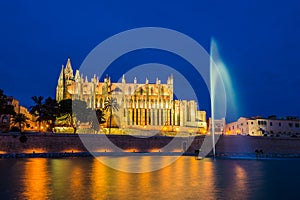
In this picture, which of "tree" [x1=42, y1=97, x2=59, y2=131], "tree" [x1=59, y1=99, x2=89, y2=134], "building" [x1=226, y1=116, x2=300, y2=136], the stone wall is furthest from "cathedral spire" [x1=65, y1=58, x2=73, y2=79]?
"building" [x1=226, y1=116, x2=300, y2=136]

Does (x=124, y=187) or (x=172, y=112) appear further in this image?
(x=172, y=112)

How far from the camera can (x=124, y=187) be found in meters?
17.0

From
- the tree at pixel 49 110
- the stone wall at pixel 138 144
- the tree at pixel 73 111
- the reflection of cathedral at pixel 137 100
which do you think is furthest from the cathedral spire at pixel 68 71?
the stone wall at pixel 138 144

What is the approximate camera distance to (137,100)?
102938 mm

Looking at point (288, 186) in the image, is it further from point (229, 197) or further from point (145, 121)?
point (145, 121)

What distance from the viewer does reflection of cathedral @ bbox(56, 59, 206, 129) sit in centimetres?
10069

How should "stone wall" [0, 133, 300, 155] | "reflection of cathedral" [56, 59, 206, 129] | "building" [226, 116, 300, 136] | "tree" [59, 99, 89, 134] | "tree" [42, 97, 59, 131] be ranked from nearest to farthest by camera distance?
"stone wall" [0, 133, 300, 155]
"tree" [42, 97, 59, 131]
"tree" [59, 99, 89, 134]
"building" [226, 116, 300, 136]
"reflection of cathedral" [56, 59, 206, 129]

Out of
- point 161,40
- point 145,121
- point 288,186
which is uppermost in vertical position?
point 161,40

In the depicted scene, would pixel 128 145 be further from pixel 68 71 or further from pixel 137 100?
pixel 68 71

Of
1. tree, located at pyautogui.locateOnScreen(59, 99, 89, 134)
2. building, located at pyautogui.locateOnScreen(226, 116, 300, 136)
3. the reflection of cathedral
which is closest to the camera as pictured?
tree, located at pyautogui.locateOnScreen(59, 99, 89, 134)

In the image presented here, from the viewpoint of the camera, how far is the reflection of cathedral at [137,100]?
101m

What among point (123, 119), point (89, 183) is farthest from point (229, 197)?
point (123, 119)

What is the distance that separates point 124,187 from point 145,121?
3335 inches

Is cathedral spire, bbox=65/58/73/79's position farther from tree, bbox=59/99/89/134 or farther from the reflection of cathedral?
tree, bbox=59/99/89/134
